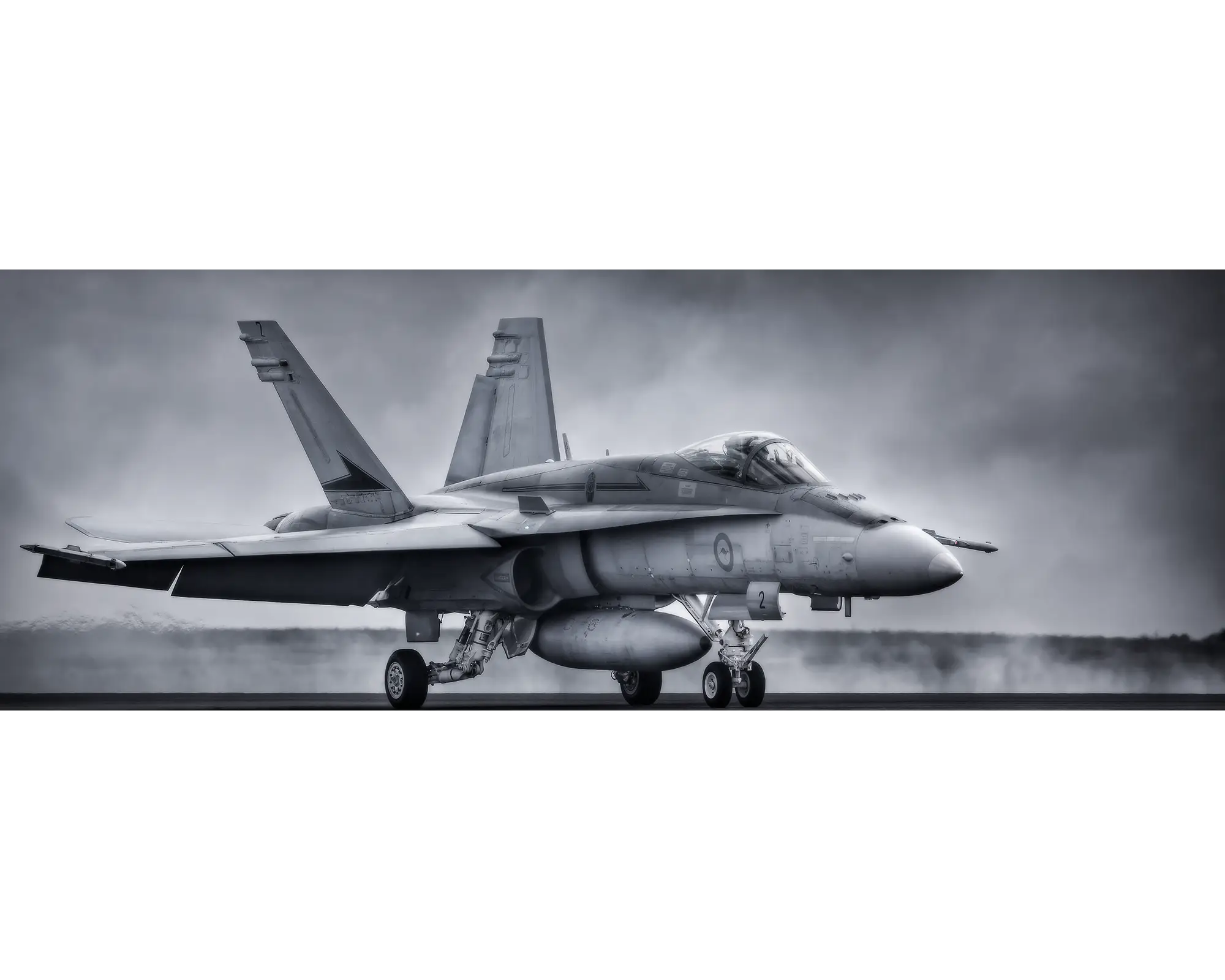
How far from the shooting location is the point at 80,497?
52.9 ft

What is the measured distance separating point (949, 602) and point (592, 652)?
5009 mm

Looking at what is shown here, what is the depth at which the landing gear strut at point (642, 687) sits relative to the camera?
13.8m

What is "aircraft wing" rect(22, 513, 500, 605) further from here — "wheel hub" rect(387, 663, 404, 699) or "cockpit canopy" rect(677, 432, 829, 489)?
"cockpit canopy" rect(677, 432, 829, 489)

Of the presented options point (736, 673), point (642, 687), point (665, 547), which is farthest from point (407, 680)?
point (736, 673)

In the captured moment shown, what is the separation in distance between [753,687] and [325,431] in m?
5.19

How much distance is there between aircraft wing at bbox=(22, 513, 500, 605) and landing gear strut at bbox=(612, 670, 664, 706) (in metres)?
2.34

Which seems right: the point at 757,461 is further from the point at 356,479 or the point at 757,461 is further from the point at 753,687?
the point at 356,479

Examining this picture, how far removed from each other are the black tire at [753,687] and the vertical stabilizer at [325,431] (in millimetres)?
4136

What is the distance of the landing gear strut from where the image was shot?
13766 millimetres

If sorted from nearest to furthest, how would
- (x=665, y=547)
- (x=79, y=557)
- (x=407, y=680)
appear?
(x=79, y=557), (x=665, y=547), (x=407, y=680)

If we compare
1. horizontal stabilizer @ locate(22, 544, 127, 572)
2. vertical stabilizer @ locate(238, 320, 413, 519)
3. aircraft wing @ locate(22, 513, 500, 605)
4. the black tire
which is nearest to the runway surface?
the black tire

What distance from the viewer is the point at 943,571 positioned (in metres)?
9.98

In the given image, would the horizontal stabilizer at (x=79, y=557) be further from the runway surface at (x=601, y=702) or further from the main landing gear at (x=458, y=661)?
the main landing gear at (x=458, y=661)

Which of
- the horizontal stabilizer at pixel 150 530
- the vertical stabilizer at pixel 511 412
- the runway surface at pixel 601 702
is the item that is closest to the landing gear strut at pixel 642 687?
the runway surface at pixel 601 702
